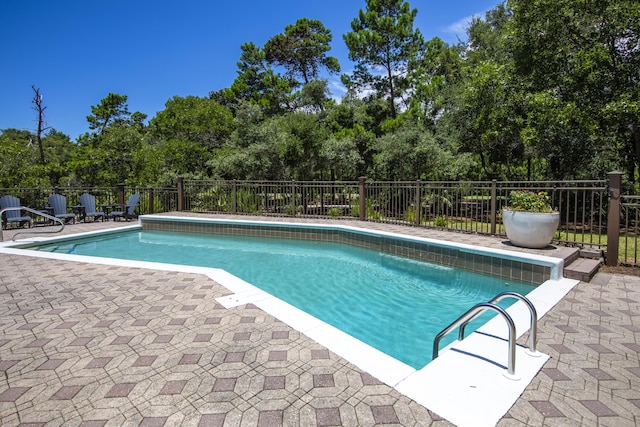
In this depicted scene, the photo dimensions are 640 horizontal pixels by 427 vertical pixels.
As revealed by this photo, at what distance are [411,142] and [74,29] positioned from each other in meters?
17.1

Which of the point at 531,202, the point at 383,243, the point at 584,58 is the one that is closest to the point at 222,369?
the point at 531,202

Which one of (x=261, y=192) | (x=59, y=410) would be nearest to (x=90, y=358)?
(x=59, y=410)

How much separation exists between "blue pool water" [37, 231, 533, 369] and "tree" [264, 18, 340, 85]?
17.4m

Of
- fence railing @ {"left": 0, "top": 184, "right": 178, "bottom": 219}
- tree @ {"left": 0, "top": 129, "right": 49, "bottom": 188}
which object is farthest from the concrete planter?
tree @ {"left": 0, "top": 129, "right": 49, "bottom": 188}

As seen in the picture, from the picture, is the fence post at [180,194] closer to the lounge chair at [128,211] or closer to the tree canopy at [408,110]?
the lounge chair at [128,211]

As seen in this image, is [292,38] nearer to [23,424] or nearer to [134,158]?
[134,158]

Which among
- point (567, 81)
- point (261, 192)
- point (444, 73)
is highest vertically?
point (444, 73)

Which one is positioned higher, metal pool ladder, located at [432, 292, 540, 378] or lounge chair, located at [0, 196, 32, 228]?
lounge chair, located at [0, 196, 32, 228]

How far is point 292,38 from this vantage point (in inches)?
894

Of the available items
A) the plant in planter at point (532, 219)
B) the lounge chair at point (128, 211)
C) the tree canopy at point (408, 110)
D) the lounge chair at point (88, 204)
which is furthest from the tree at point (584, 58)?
the lounge chair at point (88, 204)

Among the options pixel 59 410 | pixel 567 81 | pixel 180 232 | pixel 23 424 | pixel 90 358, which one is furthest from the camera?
pixel 180 232

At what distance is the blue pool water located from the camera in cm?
394

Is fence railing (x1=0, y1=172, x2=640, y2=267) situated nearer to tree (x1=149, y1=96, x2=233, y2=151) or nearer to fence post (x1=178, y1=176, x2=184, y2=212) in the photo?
fence post (x1=178, y1=176, x2=184, y2=212)

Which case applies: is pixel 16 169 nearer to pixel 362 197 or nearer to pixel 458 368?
pixel 362 197
